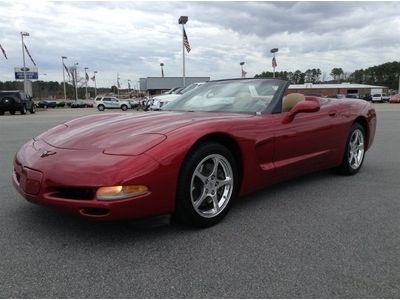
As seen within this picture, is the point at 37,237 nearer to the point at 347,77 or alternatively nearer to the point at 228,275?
the point at 228,275

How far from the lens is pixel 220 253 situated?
2.78m

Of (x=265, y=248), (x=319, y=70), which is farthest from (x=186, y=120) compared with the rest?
(x=319, y=70)

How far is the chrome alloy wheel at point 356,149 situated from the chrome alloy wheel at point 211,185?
91.6 inches

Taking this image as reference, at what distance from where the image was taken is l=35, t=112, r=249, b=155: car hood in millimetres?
2959

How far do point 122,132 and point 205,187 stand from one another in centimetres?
77

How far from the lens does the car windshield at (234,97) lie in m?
4.05

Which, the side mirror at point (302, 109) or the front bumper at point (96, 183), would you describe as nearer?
the front bumper at point (96, 183)

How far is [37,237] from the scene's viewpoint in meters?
3.02

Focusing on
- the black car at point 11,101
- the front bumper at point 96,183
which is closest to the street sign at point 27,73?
the black car at point 11,101

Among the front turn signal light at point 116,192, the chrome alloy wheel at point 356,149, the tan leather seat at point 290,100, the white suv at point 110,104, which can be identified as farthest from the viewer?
the white suv at point 110,104

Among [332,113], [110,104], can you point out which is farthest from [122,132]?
[110,104]

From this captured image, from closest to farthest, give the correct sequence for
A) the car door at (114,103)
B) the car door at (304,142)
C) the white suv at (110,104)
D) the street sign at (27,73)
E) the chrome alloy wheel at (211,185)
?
the chrome alloy wheel at (211,185) < the car door at (304,142) < the white suv at (110,104) < the car door at (114,103) < the street sign at (27,73)

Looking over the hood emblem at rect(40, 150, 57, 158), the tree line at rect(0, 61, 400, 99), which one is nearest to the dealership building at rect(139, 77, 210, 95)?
the tree line at rect(0, 61, 400, 99)

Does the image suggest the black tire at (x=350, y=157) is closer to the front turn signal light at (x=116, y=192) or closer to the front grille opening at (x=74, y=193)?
the front turn signal light at (x=116, y=192)
